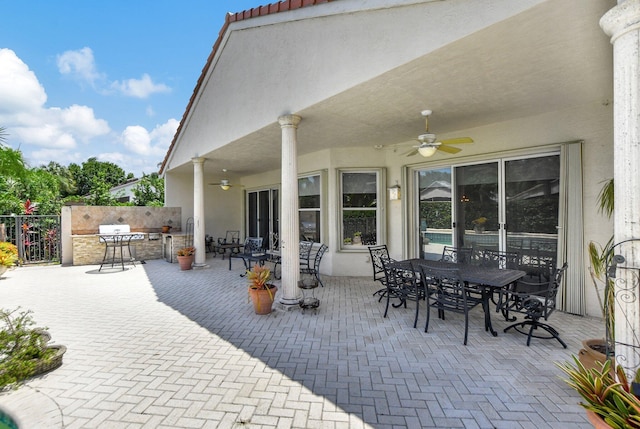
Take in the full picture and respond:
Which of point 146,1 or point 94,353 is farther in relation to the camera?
point 146,1

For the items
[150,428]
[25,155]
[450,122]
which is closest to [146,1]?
[25,155]

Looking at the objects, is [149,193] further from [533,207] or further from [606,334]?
[606,334]

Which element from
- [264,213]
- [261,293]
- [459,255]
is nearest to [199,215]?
[264,213]

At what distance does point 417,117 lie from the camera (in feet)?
15.6

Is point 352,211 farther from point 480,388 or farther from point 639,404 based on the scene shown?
point 639,404

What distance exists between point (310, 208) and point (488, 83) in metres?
5.26

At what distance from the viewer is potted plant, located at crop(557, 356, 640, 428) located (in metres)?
1.52

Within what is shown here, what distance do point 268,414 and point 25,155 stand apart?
600 centimetres

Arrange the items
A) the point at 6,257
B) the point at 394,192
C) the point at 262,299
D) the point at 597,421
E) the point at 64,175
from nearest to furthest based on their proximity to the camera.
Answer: the point at 597,421, the point at 262,299, the point at 394,192, the point at 6,257, the point at 64,175

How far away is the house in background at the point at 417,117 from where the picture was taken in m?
2.80

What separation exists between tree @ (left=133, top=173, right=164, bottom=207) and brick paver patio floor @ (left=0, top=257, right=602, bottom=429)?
1235cm

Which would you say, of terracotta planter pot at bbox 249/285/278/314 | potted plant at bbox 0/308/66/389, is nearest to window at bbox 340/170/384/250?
terracotta planter pot at bbox 249/285/278/314

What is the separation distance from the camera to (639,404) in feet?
4.90

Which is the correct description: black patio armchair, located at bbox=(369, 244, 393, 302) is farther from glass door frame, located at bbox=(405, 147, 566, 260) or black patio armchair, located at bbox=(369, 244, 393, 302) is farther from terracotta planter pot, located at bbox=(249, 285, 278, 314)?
terracotta planter pot, located at bbox=(249, 285, 278, 314)
